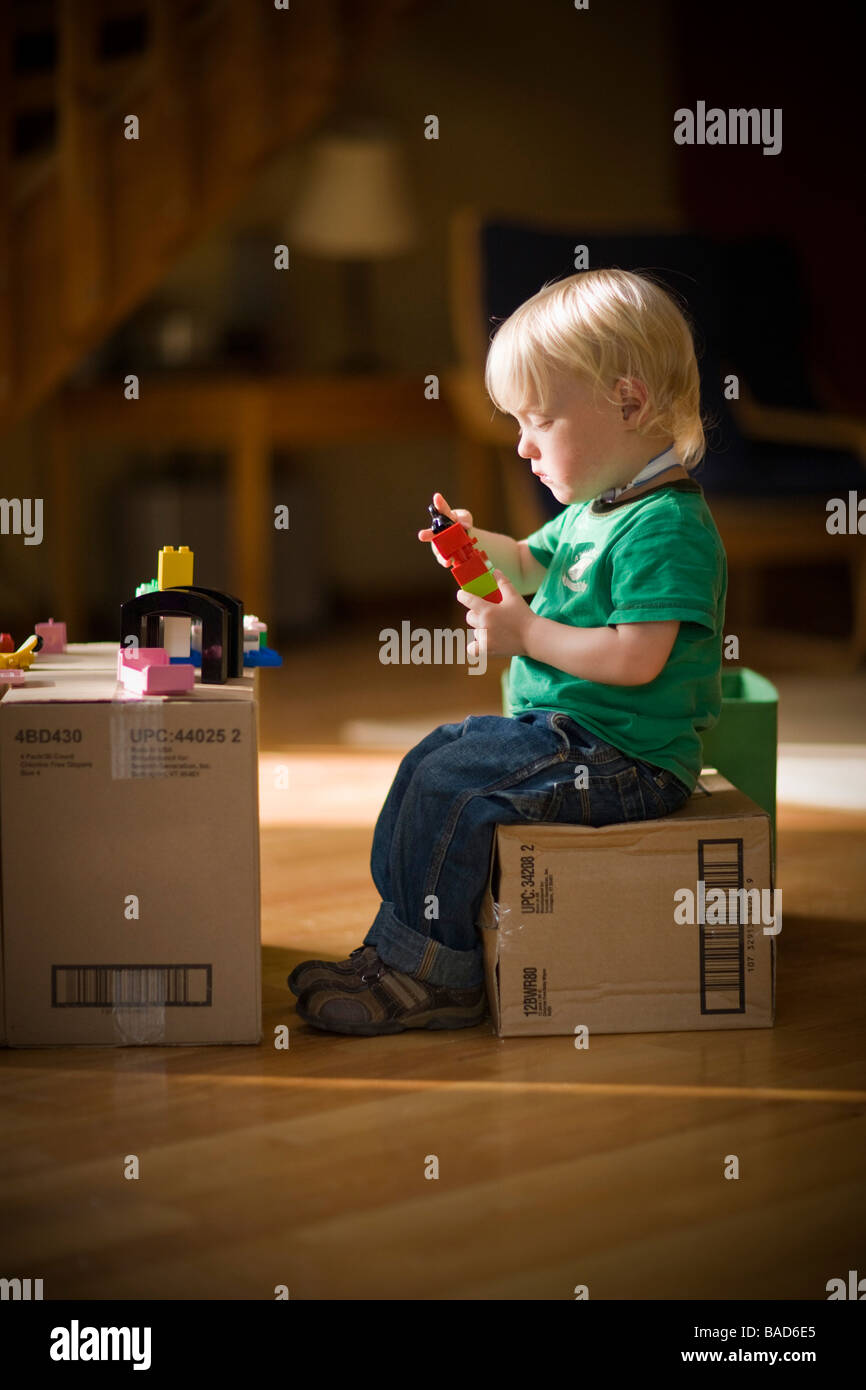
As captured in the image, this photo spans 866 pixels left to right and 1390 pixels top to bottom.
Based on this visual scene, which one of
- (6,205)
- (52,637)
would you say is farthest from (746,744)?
(6,205)

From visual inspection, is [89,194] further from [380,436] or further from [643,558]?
[643,558]

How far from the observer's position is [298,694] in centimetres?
349

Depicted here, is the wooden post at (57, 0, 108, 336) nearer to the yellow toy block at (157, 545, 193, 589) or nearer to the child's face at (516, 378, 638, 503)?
the yellow toy block at (157, 545, 193, 589)

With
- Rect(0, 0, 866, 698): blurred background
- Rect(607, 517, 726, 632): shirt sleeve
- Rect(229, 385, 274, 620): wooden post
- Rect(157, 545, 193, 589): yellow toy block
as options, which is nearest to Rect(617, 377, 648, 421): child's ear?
Rect(607, 517, 726, 632): shirt sleeve

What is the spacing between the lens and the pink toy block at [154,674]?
153 cm

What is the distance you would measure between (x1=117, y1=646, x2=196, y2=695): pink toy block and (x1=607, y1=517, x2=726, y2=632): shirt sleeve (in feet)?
1.35

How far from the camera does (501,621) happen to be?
62.6 inches

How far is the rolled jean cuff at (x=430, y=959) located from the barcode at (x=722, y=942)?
23 centimetres

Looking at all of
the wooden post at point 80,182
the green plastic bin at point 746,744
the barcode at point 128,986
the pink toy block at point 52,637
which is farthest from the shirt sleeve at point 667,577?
the wooden post at point 80,182

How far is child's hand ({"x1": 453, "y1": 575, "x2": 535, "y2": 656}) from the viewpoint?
1587 mm

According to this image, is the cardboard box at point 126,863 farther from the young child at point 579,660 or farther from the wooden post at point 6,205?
the wooden post at point 6,205

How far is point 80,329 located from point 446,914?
2.20 metres

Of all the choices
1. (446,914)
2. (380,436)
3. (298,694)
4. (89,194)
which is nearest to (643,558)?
(446,914)

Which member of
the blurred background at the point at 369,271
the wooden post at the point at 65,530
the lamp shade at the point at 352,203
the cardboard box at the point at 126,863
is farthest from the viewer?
the lamp shade at the point at 352,203
